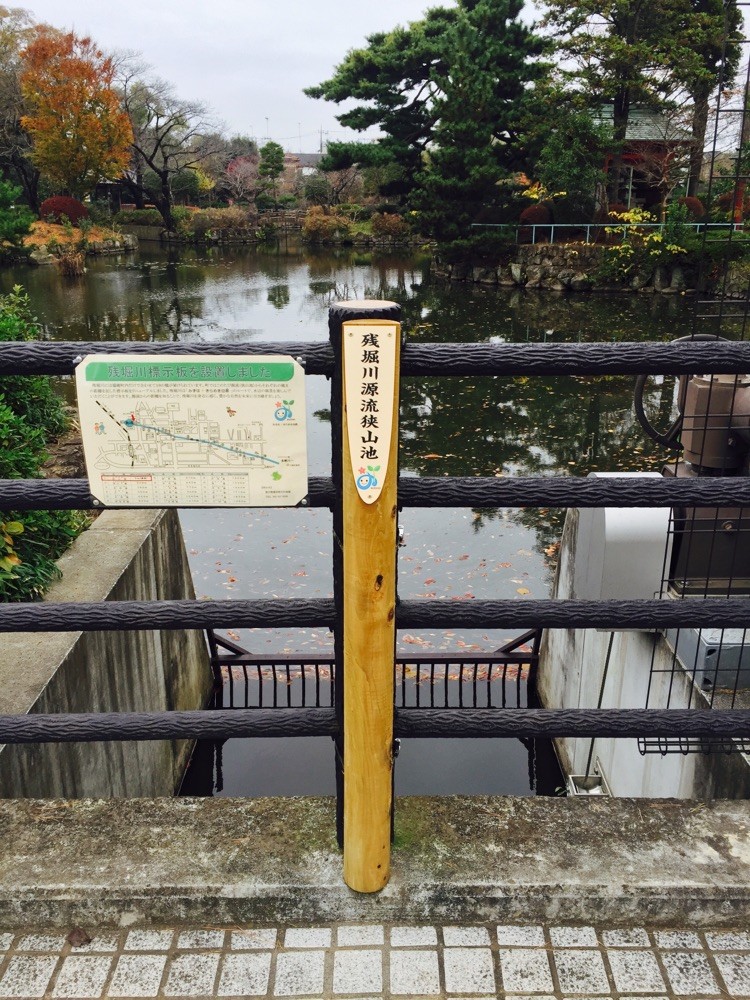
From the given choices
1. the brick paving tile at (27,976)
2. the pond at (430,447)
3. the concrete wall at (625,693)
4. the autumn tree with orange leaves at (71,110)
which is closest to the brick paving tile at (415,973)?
the brick paving tile at (27,976)

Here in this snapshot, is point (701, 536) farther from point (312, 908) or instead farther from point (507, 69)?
point (507, 69)

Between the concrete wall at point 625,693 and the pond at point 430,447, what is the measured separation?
63 cm

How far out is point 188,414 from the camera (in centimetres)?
169

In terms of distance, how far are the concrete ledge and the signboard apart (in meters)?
0.96

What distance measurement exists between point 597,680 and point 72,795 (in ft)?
8.98

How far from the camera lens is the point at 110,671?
3871mm

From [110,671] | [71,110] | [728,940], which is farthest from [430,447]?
[71,110]

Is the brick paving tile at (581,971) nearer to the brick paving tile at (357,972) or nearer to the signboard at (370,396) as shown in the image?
the brick paving tile at (357,972)

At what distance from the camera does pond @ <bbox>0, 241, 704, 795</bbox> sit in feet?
18.0

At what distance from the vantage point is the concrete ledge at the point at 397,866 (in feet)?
6.25

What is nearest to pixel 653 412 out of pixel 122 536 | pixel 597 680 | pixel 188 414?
pixel 597 680

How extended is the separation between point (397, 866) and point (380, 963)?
22cm

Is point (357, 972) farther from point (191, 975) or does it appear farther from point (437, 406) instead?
→ point (437, 406)

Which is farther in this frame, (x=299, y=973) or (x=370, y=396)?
(x=299, y=973)
